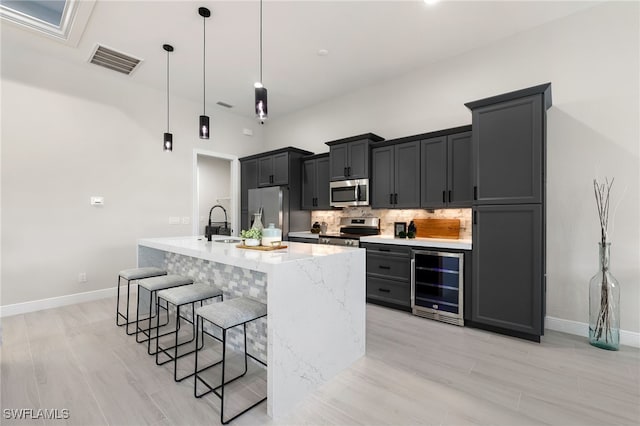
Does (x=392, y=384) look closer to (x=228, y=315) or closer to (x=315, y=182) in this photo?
(x=228, y=315)

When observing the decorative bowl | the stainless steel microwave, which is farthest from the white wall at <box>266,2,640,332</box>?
the decorative bowl

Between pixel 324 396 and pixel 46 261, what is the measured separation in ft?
13.5

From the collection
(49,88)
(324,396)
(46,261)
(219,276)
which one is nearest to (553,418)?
(324,396)

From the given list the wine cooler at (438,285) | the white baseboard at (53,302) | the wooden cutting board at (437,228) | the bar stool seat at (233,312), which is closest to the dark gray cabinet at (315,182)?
the wooden cutting board at (437,228)

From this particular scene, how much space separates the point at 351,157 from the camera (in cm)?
453

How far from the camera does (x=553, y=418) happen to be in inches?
70.4

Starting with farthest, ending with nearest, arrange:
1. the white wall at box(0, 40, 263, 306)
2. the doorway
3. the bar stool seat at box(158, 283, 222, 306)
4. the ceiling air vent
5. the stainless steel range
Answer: the doorway → the stainless steel range → the ceiling air vent → the white wall at box(0, 40, 263, 306) → the bar stool seat at box(158, 283, 222, 306)

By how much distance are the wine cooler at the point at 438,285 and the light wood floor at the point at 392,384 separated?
14.3 inches

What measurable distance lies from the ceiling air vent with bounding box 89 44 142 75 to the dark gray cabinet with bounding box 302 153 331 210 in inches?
114

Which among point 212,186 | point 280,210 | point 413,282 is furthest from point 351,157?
point 212,186

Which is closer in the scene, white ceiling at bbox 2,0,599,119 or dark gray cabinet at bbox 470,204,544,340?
dark gray cabinet at bbox 470,204,544,340

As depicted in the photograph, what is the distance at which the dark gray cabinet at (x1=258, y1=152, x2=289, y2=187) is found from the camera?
209 inches

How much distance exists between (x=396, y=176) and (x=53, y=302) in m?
4.90

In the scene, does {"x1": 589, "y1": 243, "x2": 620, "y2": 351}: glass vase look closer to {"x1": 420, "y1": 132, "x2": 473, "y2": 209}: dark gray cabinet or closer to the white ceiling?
{"x1": 420, "y1": 132, "x2": 473, "y2": 209}: dark gray cabinet
